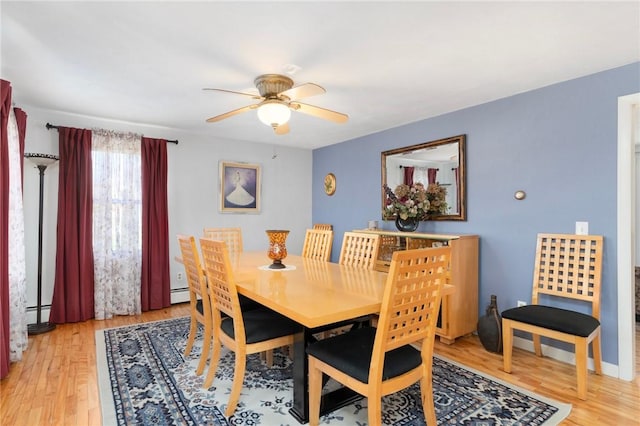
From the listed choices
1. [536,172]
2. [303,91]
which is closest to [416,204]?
[536,172]

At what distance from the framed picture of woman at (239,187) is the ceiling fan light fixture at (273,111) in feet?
8.15

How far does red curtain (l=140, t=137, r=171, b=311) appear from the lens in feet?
13.4

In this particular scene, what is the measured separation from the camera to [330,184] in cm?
530

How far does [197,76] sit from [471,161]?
265cm

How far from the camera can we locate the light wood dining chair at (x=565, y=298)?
221 centimetres

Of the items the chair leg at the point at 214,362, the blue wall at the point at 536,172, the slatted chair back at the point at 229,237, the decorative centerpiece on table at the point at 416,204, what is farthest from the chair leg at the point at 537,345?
the slatted chair back at the point at 229,237

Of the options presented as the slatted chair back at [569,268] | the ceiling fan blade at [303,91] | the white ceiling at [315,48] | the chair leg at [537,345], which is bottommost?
the chair leg at [537,345]

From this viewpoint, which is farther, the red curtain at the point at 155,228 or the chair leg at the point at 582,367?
the red curtain at the point at 155,228

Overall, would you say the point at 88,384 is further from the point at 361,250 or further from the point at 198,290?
the point at 361,250

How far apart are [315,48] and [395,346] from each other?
5.96ft

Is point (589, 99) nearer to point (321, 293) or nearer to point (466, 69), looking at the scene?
point (466, 69)

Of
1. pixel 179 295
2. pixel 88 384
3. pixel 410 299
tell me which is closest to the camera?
pixel 410 299

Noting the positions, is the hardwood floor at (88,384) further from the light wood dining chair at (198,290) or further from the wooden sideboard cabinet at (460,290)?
the light wood dining chair at (198,290)

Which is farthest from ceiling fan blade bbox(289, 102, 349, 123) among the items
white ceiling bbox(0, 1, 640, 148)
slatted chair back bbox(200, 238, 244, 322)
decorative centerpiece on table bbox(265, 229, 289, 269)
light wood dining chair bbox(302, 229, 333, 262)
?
slatted chair back bbox(200, 238, 244, 322)
